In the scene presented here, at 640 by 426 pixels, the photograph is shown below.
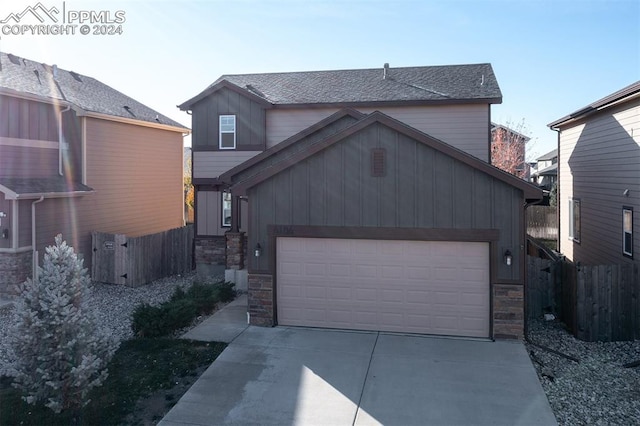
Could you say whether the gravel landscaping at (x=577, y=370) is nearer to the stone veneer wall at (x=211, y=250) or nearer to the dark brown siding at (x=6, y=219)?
the dark brown siding at (x=6, y=219)

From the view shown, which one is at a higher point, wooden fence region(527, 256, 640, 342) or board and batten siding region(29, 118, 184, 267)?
board and batten siding region(29, 118, 184, 267)

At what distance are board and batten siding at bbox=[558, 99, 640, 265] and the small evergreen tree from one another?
11.1 meters

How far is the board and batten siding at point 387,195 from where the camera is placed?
9.69 meters

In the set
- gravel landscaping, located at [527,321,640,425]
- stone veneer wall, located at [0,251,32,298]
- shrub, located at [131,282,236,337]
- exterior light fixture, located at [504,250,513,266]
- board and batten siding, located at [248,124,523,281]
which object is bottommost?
gravel landscaping, located at [527,321,640,425]

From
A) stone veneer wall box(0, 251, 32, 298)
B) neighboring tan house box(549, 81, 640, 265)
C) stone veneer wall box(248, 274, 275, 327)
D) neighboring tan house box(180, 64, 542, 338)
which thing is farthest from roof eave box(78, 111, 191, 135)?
neighboring tan house box(549, 81, 640, 265)

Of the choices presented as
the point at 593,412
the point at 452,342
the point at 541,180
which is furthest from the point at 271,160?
the point at 541,180

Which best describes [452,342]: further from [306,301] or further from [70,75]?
[70,75]

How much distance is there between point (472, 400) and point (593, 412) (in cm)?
158

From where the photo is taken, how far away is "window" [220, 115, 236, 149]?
16.1 meters

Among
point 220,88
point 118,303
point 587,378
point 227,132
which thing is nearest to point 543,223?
point 227,132

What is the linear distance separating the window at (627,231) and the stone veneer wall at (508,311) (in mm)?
4119

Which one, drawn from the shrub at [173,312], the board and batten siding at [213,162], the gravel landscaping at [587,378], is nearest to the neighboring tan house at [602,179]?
the gravel landscaping at [587,378]

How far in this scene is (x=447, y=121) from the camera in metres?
15.5

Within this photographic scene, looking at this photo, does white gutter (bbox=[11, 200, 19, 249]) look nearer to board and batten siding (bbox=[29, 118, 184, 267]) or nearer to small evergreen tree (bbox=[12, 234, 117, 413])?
board and batten siding (bbox=[29, 118, 184, 267])
